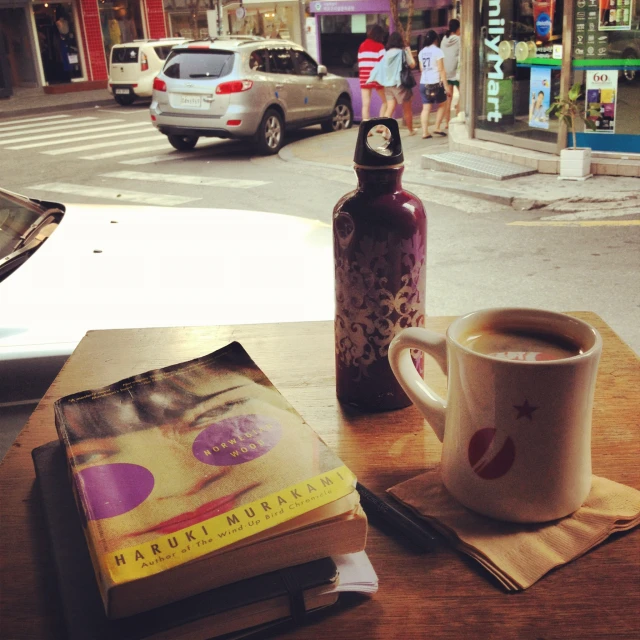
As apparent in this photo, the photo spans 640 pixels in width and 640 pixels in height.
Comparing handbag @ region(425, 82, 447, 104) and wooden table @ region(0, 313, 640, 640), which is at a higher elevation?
wooden table @ region(0, 313, 640, 640)

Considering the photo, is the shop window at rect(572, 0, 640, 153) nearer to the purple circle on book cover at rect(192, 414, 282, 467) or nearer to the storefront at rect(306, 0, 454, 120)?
the storefront at rect(306, 0, 454, 120)

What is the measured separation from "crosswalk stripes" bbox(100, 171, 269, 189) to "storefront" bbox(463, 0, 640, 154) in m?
3.12

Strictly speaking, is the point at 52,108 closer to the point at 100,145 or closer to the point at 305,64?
the point at 100,145

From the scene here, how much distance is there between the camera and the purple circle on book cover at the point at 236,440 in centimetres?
Answer: 110

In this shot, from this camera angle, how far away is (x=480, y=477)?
3.53 ft

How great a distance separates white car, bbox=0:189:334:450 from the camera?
7.91 feet

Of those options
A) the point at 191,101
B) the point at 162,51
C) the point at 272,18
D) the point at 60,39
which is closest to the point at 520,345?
the point at 191,101

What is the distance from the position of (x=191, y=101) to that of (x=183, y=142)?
1.22m

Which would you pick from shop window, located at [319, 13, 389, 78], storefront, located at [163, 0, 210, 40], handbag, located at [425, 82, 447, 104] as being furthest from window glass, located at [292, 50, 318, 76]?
storefront, located at [163, 0, 210, 40]

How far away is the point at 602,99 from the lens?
8.62 meters

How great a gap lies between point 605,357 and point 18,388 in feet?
5.45

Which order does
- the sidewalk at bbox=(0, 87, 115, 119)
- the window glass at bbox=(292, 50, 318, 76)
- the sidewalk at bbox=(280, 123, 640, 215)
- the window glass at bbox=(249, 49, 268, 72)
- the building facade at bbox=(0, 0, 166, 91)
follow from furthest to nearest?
the building facade at bbox=(0, 0, 166, 91) → the sidewalk at bbox=(0, 87, 115, 119) → the window glass at bbox=(292, 50, 318, 76) → the window glass at bbox=(249, 49, 268, 72) → the sidewalk at bbox=(280, 123, 640, 215)

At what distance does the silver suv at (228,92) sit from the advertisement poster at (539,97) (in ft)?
12.0

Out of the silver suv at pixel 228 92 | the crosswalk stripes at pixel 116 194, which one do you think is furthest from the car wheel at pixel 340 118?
the crosswalk stripes at pixel 116 194
